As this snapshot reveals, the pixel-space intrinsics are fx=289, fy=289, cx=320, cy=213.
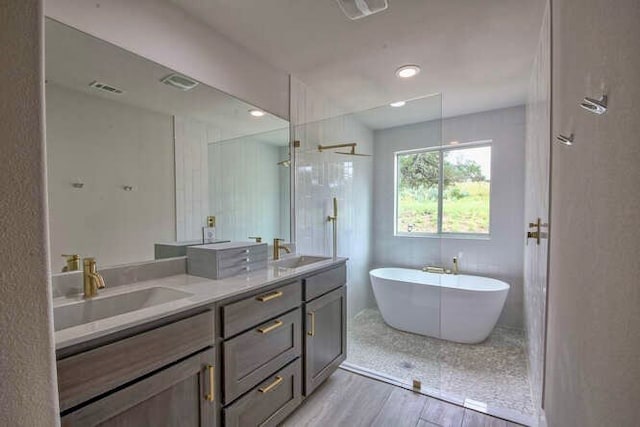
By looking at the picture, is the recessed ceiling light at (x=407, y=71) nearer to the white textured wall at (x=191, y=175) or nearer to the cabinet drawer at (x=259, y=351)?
the white textured wall at (x=191, y=175)

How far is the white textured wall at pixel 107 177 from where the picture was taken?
1.21 metres

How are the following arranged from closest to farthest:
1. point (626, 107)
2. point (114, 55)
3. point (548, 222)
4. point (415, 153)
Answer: point (626, 107) → point (114, 55) → point (548, 222) → point (415, 153)

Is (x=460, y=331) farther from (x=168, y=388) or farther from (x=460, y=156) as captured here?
(x=168, y=388)

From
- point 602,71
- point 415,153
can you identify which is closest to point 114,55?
point 602,71

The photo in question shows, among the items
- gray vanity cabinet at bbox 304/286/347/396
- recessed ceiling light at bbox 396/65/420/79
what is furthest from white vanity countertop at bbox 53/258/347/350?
recessed ceiling light at bbox 396/65/420/79

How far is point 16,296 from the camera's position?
466mm

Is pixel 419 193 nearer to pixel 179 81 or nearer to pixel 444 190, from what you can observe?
pixel 444 190

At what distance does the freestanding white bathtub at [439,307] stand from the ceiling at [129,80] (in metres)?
2.12

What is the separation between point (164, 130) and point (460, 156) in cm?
310

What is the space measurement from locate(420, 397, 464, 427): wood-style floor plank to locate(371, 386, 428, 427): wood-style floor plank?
37 mm

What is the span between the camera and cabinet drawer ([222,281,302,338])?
4.20ft

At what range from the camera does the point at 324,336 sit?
196cm

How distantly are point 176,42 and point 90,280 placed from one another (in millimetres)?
1272

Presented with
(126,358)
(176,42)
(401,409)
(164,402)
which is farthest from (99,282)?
(401,409)
